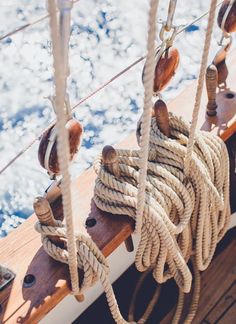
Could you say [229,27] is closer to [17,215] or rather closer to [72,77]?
[17,215]

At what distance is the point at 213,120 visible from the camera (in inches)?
57.2

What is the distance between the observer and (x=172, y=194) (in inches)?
47.9

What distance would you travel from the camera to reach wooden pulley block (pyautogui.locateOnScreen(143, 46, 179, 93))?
1.30 metres

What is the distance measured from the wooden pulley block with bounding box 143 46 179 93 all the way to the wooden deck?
0.55m

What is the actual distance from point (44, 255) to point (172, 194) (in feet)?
0.90

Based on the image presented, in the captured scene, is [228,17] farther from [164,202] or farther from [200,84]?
[164,202]

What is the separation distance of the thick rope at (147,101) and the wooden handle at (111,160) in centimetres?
10

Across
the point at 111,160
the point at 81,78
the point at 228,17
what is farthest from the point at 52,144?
the point at 81,78

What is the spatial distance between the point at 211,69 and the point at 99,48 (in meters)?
1.48

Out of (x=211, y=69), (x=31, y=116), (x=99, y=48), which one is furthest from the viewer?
(x=99, y=48)

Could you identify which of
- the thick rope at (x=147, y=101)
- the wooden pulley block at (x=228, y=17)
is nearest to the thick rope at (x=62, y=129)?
the thick rope at (x=147, y=101)

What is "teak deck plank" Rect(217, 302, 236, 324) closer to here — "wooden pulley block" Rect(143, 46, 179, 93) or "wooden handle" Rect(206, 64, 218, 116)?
"wooden handle" Rect(206, 64, 218, 116)

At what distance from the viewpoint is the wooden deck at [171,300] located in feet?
5.18

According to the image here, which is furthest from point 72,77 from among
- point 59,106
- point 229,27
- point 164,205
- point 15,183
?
point 59,106
